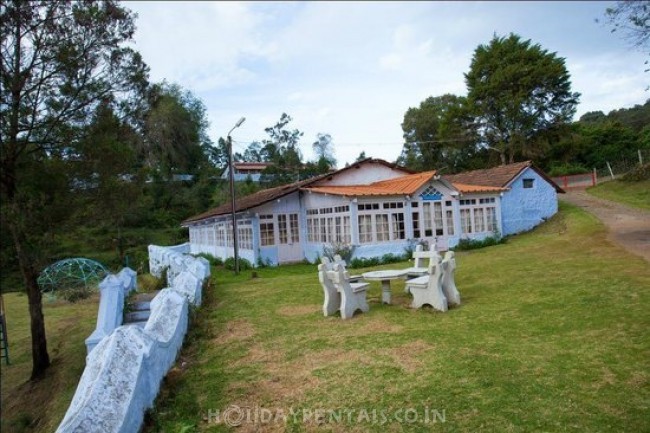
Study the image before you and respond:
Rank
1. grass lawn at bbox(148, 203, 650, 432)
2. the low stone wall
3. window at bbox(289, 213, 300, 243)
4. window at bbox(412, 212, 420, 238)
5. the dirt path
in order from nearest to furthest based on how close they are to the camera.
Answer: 1. the low stone wall
2. grass lawn at bbox(148, 203, 650, 432)
3. the dirt path
4. window at bbox(412, 212, 420, 238)
5. window at bbox(289, 213, 300, 243)

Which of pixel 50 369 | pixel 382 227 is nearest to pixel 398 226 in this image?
pixel 382 227

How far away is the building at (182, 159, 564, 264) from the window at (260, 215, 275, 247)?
1.7 inches

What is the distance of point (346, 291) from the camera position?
7.66 m

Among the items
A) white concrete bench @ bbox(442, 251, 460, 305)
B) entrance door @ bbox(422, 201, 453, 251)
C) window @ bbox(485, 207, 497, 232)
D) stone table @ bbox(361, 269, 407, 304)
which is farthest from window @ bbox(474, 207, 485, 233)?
white concrete bench @ bbox(442, 251, 460, 305)

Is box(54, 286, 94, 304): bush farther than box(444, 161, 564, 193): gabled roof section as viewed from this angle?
No

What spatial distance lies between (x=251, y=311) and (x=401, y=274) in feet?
9.74

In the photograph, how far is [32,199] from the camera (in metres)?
8.30

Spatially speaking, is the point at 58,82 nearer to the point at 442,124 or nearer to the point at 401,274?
the point at 401,274

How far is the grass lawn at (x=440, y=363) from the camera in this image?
3.91m

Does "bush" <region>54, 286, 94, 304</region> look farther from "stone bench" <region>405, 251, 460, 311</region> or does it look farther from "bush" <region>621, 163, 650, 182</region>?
A: "bush" <region>621, 163, 650, 182</region>

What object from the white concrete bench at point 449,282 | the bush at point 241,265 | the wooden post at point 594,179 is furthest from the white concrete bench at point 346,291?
the wooden post at point 594,179

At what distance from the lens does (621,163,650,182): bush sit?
2702cm

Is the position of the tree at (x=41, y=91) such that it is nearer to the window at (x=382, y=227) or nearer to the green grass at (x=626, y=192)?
the window at (x=382, y=227)

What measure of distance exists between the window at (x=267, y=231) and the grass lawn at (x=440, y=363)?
1046cm
